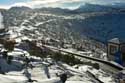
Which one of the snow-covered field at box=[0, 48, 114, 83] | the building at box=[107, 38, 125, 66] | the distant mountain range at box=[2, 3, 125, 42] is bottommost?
the distant mountain range at box=[2, 3, 125, 42]

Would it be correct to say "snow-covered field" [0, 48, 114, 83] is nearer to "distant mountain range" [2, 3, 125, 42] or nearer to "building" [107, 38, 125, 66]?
"building" [107, 38, 125, 66]

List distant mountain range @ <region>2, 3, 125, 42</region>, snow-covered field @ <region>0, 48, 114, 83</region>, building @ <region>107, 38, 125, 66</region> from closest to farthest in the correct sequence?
snow-covered field @ <region>0, 48, 114, 83</region> < building @ <region>107, 38, 125, 66</region> < distant mountain range @ <region>2, 3, 125, 42</region>

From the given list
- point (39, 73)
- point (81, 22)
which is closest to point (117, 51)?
point (39, 73)

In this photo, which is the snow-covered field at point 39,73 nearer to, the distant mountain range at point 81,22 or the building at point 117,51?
the building at point 117,51

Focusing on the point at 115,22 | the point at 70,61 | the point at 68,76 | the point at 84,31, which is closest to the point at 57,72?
the point at 68,76

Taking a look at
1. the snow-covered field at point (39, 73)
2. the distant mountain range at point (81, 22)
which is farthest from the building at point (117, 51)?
the distant mountain range at point (81, 22)

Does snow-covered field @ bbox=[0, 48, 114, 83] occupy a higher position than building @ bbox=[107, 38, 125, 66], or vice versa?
snow-covered field @ bbox=[0, 48, 114, 83]

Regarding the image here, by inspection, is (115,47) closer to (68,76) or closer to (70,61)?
(70,61)

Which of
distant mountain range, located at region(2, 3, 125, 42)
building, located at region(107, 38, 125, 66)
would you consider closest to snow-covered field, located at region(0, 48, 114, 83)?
building, located at region(107, 38, 125, 66)

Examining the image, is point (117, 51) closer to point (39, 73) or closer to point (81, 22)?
point (39, 73)
